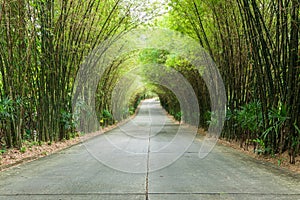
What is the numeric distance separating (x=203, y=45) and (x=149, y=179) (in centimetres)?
545

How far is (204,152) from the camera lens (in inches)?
214

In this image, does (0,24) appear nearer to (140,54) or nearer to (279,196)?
(279,196)

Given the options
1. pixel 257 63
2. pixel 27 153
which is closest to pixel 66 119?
pixel 27 153

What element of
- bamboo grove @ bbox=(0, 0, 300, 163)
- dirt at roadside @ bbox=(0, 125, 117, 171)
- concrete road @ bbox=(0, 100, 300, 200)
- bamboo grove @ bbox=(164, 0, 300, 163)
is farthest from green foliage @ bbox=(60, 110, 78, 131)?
bamboo grove @ bbox=(164, 0, 300, 163)

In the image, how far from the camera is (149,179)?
3.31 meters

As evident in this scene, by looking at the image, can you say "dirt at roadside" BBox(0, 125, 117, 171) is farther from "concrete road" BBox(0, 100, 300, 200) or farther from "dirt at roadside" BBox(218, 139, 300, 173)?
"dirt at roadside" BBox(218, 139, 300, 173)

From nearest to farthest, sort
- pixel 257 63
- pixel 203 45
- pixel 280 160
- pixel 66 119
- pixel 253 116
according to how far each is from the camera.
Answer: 1. pixel 280 160
2. pixel 257 63
3. pixel 253 116
4. pixel 66 119
5. pixel 203 45

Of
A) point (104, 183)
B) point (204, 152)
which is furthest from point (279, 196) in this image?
point (204, 152)

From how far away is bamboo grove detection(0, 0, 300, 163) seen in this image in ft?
14.4

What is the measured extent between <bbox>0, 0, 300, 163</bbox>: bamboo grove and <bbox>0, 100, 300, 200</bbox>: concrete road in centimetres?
88

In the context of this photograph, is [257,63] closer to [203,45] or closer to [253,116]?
[253,116]

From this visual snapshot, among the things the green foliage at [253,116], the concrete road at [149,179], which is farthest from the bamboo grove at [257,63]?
the concrete road at [149,179]

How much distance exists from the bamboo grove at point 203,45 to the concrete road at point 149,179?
0.88 metres

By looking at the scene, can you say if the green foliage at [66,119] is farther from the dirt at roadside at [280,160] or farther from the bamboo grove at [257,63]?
the dirt at roadside at [280,160]
